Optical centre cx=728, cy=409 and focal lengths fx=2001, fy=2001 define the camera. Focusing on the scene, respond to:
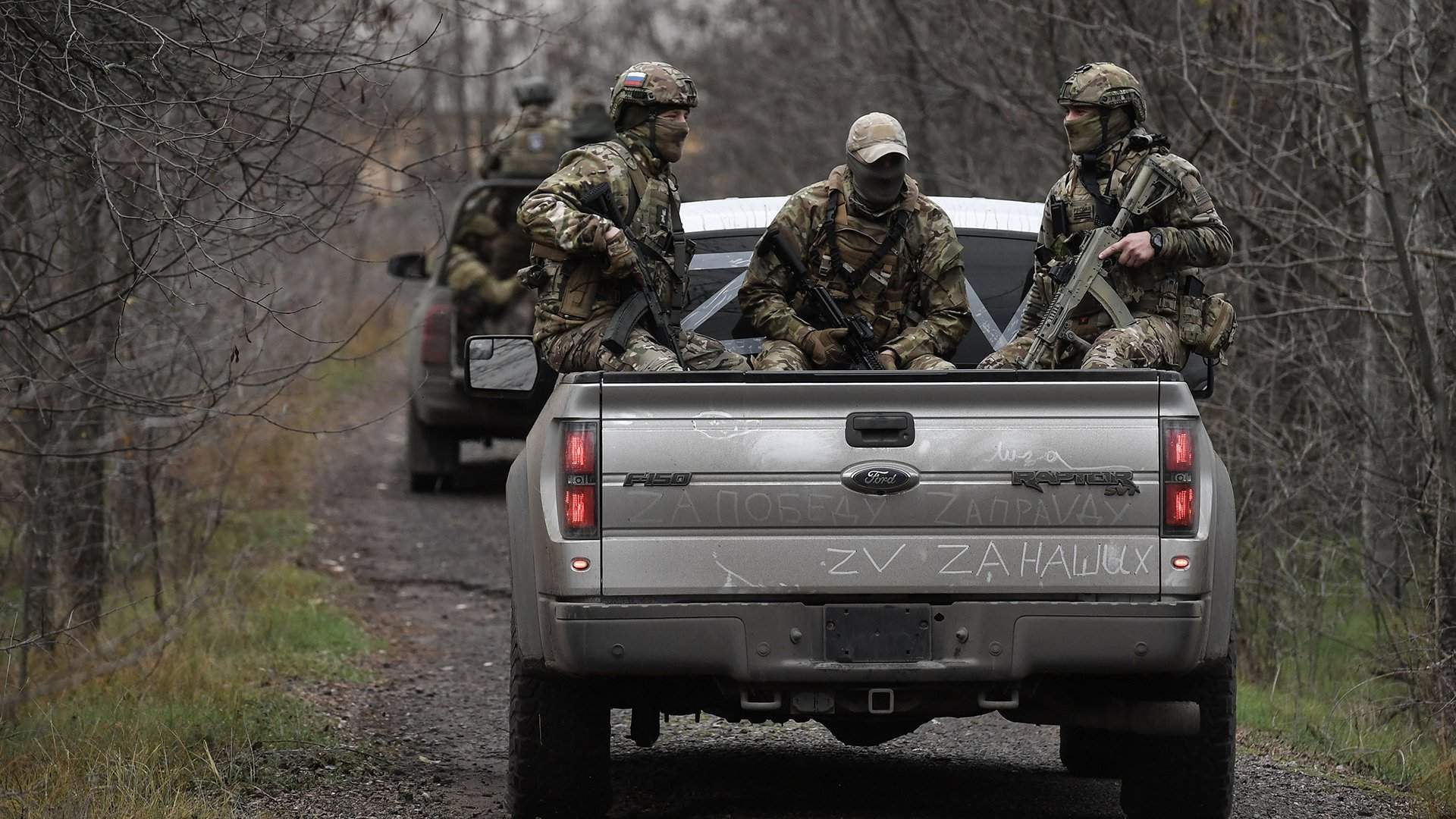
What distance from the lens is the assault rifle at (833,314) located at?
6336 mm

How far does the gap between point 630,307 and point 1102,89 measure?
1.65 m

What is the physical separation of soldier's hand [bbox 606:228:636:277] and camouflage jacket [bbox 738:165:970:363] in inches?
18.4

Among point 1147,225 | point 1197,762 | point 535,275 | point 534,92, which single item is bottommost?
point 1197,762

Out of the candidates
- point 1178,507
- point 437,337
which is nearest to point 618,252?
point 1178,507

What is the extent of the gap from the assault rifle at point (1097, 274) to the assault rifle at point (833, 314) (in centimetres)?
52

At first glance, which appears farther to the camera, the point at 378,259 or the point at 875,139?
the point at 378,259

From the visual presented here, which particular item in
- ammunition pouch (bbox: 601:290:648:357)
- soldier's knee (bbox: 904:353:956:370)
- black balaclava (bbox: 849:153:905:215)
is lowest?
soldier's knee (bbox: 904:353:956:370)

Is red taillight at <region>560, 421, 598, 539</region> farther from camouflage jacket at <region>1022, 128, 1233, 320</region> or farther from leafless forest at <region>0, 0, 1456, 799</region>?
camouflage jacket at <region>1022, 128, 1233, 320</region>

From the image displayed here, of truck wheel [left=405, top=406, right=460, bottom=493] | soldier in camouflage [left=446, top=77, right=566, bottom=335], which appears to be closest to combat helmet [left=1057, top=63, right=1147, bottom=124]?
soldier in camouflage [left=446, top=77, right=566, bottom=335]

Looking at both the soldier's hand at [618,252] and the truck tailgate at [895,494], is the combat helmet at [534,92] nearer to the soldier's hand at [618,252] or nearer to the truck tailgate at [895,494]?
the soldier's hand at [618,252]

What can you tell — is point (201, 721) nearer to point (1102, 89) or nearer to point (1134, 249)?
point (1134, 249)

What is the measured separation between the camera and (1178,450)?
189 inches

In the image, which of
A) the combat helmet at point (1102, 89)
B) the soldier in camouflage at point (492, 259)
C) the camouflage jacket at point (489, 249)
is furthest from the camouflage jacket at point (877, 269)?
the camouflage jacket at point (489, 249)

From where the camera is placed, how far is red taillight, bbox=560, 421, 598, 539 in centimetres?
482
